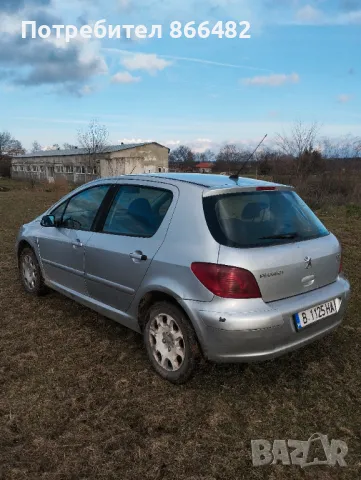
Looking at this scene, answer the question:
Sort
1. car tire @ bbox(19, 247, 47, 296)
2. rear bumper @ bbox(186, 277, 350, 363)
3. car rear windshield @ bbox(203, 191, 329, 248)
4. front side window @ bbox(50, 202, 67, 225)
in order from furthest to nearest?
car tire @ bbox(19, 247, 47, 296) → front side window @ bbox(50, 202, 67, 225) → car rear windshield @ bbox(203, 191, 329, 248) → rear bumper @ bbox(186, 277, 350, 363)

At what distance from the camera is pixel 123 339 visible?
399 cm

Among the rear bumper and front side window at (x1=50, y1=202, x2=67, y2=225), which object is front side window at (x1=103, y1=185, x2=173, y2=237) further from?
front side window at (x1=50, y1=202, x2=67, y2=225)

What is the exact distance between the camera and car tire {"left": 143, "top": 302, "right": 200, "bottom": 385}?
296 centimetres

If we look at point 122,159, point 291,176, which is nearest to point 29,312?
point 291,176

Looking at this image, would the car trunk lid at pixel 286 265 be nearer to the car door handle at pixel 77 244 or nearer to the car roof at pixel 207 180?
the car roof at pixel 207 180

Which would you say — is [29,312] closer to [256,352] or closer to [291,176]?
[256,352]

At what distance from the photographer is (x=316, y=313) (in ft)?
9.93

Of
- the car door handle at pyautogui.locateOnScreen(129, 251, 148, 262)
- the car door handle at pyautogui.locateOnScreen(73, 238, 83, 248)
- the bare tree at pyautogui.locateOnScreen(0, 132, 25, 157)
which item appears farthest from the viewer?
the bare tree at pyautogui.locateOnScreen(0, 132, 25, 157)

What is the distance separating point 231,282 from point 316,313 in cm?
78

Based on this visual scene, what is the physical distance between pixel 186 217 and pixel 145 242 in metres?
0.44

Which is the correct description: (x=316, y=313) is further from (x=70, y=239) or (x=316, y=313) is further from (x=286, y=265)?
(x=70, y=239)

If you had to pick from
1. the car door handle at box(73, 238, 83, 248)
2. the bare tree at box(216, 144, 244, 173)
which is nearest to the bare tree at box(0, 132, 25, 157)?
the bare tree at box(216, 144, 244, 173)

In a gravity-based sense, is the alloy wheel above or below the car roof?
below

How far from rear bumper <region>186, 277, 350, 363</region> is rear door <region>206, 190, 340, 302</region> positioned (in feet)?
0.36
